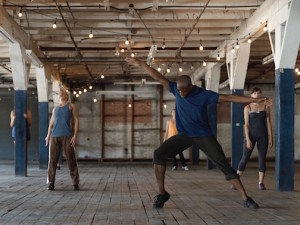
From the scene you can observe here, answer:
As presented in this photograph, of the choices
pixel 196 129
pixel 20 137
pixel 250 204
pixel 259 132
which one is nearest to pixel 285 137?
pixel 259 132

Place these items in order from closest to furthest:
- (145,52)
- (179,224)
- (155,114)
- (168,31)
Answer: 1. (179,224)
2. (168,31)
3. (145,52)
4. (155,114)

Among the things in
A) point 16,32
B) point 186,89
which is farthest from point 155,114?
point 186,89

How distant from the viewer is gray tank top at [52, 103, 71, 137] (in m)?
10.4

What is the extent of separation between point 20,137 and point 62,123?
535 centimetres

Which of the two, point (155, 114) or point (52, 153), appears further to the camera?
point (155, 114)

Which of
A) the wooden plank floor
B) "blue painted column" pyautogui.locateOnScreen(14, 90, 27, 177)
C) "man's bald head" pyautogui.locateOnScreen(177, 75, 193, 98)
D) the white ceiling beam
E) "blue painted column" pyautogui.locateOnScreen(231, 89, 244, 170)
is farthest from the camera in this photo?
"blue painted column" pyautogui.locateOnScreen(231, 89, 244, 170)

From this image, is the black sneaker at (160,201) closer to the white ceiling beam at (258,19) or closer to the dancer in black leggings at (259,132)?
the dancer in black leggings at (259,132)

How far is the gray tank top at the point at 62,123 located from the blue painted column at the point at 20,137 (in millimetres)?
5126

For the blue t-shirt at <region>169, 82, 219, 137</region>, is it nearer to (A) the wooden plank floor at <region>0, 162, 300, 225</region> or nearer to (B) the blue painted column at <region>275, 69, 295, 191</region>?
(A) the wooden plank floor at <region>0, 162, 300, 225</region>

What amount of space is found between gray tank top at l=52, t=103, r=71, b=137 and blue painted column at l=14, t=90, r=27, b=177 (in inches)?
202

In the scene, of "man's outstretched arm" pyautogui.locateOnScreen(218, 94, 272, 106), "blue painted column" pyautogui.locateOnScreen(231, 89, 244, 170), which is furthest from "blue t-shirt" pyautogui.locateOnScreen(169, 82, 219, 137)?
"blue painted column" pyautogui.locateOnScreen(231, 89, 244, 170)

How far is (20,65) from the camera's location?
50.2 feet

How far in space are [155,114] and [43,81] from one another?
9163 millimetres

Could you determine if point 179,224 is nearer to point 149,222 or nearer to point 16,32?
point 149,222
